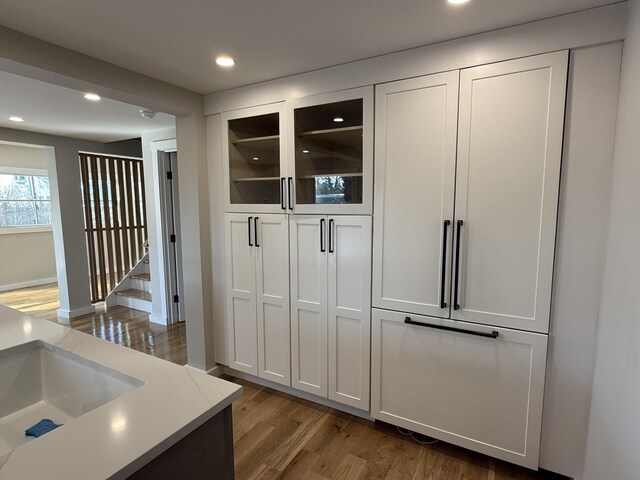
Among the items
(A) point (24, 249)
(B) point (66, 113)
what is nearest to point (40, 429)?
(B) point (66, 113)

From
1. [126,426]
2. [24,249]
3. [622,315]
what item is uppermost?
[622,315]

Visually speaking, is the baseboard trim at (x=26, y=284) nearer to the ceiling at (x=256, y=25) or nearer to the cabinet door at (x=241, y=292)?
the cabinet door at (x=241, y=292)

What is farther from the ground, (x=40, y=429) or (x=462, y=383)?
(x=40, y=429)

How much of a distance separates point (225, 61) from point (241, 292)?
166 cm

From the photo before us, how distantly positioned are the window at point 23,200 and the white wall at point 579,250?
6.95 m

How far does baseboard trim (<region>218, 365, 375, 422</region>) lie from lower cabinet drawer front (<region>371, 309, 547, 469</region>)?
192 millimetres

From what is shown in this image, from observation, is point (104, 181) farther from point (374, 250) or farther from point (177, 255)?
point (374, 250)

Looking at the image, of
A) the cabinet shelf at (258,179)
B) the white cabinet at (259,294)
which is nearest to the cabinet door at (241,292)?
the white cabinet at (259,294)

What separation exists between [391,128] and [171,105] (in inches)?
63.9

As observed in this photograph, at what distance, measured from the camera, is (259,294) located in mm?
2709

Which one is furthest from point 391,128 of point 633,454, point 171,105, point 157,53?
point 633,454

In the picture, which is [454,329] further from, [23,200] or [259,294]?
[23,200]

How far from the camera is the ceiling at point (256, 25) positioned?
60.9 inches

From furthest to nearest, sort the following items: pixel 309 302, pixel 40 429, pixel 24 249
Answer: pixel 24 249
pixel 309 302
pixel 40 429
